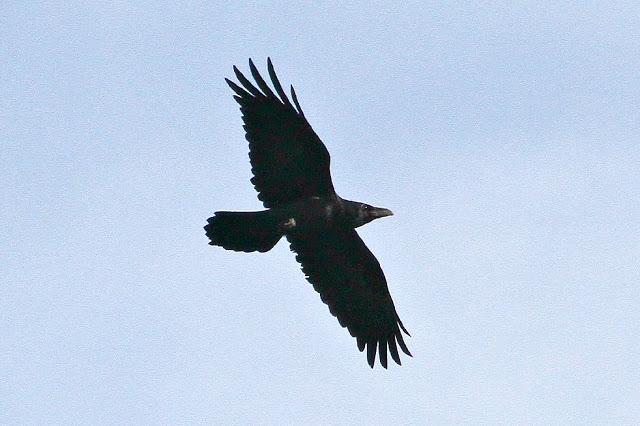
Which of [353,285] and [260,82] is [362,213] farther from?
[260,82]

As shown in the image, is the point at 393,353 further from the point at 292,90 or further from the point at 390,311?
the point at 292,90

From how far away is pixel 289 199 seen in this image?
15.6 metres

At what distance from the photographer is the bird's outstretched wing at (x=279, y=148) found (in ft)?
50.1

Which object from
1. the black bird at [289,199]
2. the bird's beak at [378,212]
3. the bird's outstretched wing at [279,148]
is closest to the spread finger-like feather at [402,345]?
the black bird at [289,199]

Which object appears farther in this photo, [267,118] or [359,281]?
[359,281]

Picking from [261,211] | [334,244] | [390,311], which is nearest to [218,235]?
[261,211]

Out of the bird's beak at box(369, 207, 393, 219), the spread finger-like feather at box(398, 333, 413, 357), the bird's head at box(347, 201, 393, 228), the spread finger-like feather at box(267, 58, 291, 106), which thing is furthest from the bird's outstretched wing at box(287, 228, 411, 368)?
the spread finger-like feather at box(267, 58, 291, 106)

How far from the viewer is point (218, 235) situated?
15.2 metres

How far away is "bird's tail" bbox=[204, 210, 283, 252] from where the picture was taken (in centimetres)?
1517

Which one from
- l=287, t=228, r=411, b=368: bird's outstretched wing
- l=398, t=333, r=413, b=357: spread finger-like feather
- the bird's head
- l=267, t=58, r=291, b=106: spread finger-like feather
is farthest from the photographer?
l=398, t=333, r=413, b=357: spread finger-like feather

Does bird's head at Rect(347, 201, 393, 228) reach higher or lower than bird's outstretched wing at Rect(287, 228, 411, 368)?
higher

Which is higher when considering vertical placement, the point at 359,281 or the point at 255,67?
the point at 255,67

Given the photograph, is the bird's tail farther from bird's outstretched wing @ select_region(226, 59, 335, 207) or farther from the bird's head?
the bird's head

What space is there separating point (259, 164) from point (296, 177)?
0.48 m
